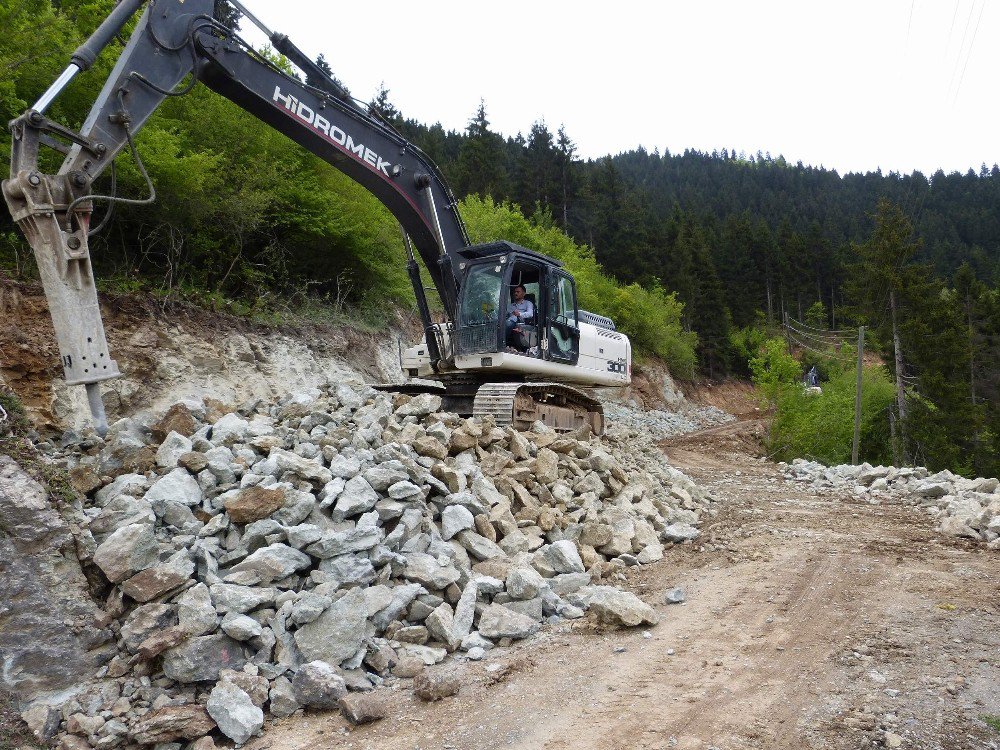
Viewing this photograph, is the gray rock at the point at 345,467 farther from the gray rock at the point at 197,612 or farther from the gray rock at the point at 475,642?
the gray rock at the point at 475,642

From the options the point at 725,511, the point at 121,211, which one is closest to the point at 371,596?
the point at 725,511

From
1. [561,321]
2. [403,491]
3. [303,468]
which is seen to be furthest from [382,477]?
[561,321]

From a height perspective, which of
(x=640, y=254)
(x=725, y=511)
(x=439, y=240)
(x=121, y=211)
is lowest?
(x=725, y=511)

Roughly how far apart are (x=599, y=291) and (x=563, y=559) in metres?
33.2

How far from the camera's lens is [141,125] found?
671cm

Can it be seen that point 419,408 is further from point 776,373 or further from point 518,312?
point 776,373

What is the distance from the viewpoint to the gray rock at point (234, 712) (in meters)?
3.66

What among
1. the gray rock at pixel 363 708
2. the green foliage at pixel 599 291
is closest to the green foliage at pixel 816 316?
the green foliage at pixel 599 291

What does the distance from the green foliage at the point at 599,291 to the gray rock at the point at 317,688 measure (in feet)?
80.9

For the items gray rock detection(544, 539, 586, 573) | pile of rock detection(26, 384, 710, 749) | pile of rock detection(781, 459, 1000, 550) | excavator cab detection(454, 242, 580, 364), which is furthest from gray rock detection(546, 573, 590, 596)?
pile of rock detection(781, 459, 1000, 550)

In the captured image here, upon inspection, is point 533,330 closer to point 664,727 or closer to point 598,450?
point 598,450

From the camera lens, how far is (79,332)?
5.66 m

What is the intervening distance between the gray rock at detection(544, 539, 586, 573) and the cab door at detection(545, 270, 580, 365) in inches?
165

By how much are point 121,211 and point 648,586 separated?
33.8 feet
